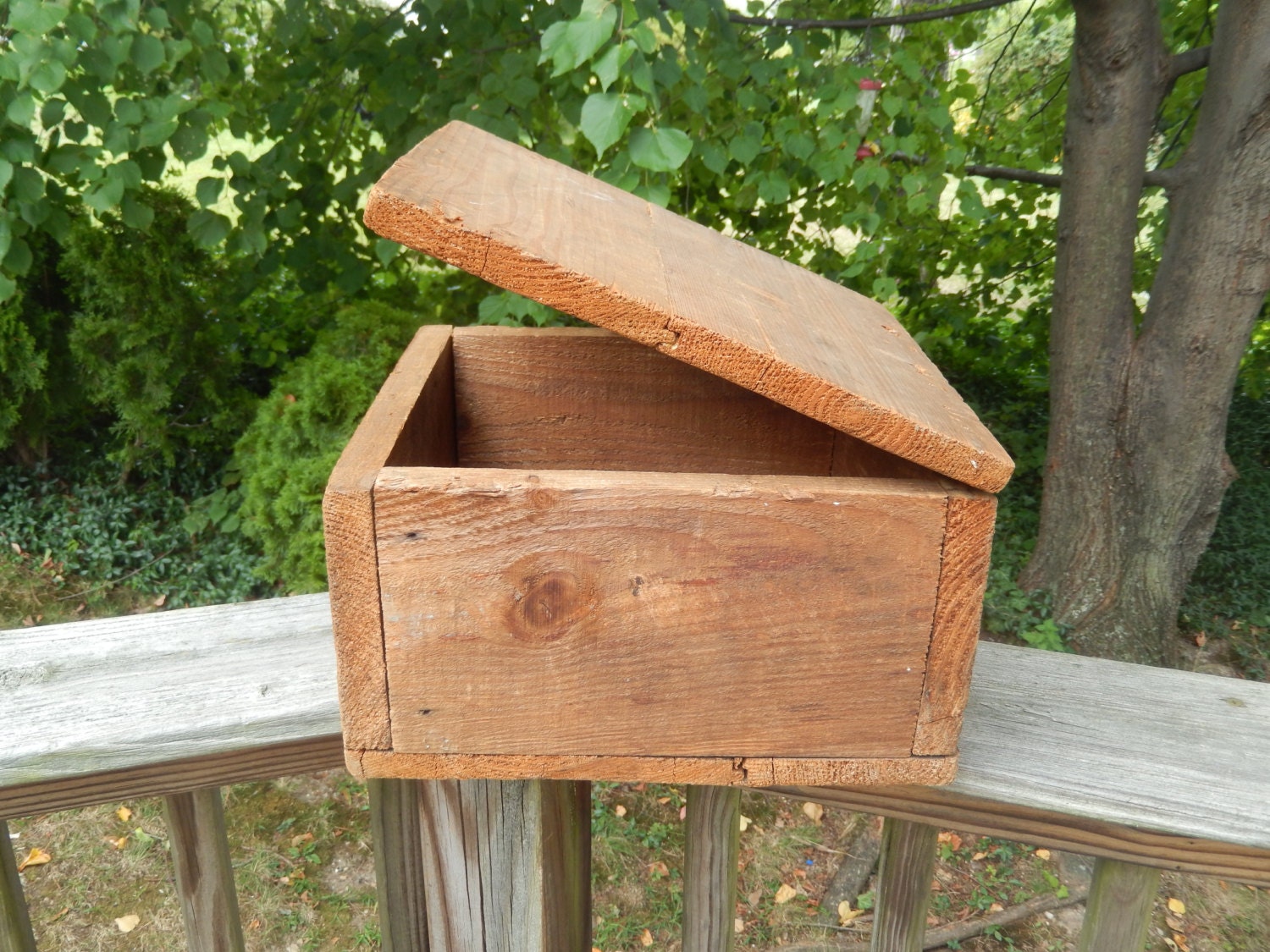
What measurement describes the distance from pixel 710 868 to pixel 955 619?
41 centimetres

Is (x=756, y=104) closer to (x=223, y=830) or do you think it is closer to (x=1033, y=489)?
(x=223, y=830)

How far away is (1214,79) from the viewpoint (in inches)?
112

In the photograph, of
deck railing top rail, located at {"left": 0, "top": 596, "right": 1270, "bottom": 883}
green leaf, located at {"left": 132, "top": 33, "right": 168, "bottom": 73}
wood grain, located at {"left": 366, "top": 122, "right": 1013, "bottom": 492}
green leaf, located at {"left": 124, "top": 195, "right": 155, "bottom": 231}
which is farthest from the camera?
green leaf, located at {"left": 124, "top": 195, "right": 155, "bottom": 231}

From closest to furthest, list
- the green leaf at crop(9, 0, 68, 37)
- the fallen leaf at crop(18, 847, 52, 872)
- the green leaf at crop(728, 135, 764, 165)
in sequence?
the green leaf at crop(9, 0, 68, 37), the green leaf at crop(728, 135, 764, 165), the fallen leaf at crop(18, 847, 52, 872)

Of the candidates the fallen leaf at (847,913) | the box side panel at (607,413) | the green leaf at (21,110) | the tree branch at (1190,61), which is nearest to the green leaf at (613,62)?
the box side panel at (607,413)

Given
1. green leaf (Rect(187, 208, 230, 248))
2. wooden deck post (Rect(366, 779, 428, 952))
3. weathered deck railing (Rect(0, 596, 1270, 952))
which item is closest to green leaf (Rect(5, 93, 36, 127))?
green leaf (Rect(187, 208, 230, 248))

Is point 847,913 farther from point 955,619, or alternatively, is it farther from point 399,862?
point 955,619

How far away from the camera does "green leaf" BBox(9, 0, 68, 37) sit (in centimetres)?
194

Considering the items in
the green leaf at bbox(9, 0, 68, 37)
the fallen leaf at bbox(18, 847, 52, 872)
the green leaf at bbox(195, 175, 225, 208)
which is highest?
the green leaf at bbox(9, 0, 68, 37)

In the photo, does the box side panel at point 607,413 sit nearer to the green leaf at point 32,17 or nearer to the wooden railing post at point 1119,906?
the wooden railing post at point 1119,906

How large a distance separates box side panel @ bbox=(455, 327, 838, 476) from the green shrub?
217 cm

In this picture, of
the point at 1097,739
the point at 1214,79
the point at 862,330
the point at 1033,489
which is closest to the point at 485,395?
the point at 862,330

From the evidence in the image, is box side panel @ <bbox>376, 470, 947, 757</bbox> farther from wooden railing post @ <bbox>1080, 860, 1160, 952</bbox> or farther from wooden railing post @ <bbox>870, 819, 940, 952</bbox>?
wooden railing post @ <bbox>1080, 860, 1160, 952</bbox>

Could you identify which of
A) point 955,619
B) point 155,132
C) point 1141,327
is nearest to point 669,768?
point 955,619
